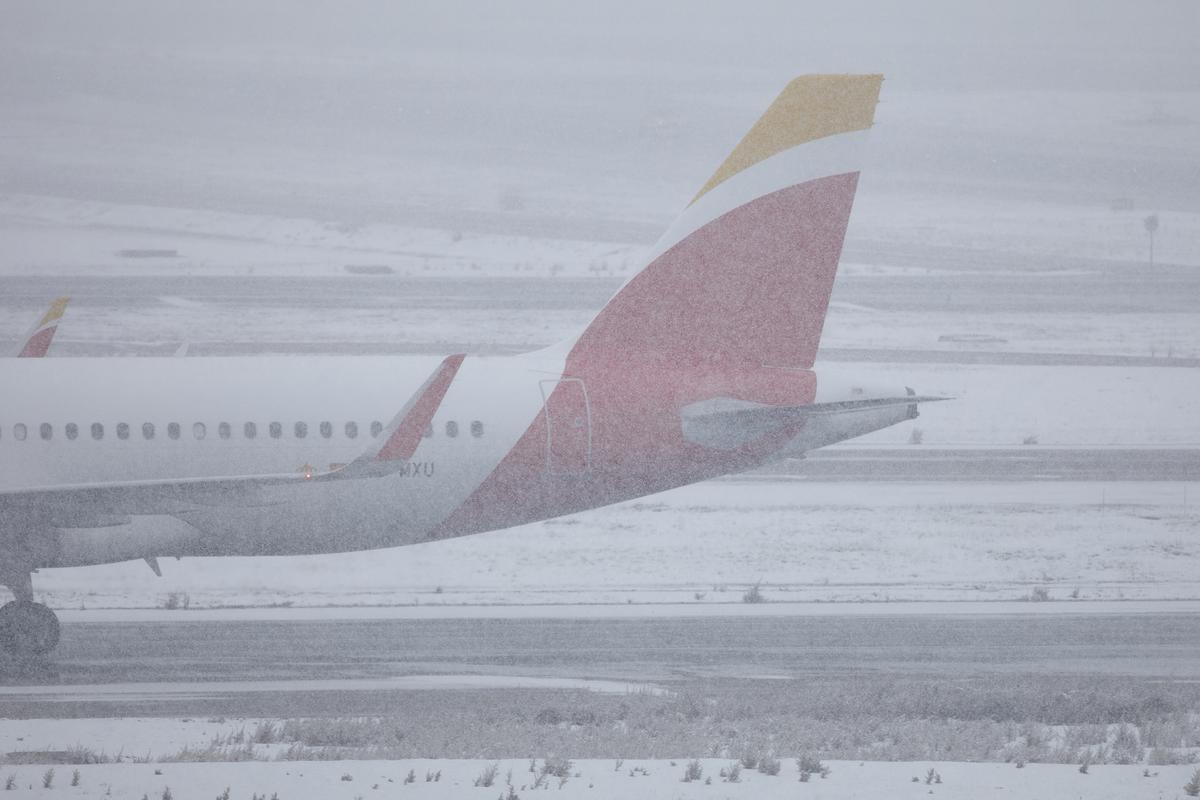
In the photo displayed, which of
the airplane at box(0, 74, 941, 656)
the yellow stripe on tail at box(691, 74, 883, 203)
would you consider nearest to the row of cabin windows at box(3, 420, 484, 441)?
the airplane at box(0, 74, 941, 656)

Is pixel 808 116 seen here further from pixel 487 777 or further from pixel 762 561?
pixel 487 777

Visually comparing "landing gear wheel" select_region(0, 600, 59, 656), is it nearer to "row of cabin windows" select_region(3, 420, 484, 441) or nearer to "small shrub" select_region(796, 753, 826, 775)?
"row of cabin windows" select_region(3, 420, 484, 441)

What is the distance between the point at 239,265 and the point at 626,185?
45697 mm

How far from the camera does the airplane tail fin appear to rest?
73.0ft

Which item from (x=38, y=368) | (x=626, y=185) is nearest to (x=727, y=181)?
(x=38, y=368)

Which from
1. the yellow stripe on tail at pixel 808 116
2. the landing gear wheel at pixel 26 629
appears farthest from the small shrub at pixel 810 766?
the landing gear wheel at pixel 26 629

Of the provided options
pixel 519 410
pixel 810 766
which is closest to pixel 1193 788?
pixel 810 766

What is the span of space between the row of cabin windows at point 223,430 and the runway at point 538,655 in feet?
10.1

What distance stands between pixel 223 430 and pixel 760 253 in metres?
7.90

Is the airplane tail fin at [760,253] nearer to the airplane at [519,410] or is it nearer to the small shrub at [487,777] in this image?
the airplane at [519,410]

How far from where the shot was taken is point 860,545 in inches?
1149

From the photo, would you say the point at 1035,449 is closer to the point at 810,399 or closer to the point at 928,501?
the point at 928,501

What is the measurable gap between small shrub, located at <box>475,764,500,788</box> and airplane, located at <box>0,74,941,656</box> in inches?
292

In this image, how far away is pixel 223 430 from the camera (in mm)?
21578
